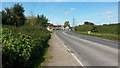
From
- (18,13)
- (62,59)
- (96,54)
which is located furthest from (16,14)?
(62,59)

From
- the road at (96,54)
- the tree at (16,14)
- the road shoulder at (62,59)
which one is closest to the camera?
the road shoulder at (62,59)

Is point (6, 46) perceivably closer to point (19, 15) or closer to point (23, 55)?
point (23, 55)

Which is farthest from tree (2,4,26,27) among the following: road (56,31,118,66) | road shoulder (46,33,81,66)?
road shoulder (46,33,81,66)

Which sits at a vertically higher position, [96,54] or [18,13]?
[18,13]

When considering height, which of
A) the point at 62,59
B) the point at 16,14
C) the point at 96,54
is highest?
the point at 16,14

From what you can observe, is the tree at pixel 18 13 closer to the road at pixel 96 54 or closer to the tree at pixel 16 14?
the tree at pixel 16 14

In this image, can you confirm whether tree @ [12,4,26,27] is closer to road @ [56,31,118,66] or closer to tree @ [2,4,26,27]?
tree @ [2,4,26,27]

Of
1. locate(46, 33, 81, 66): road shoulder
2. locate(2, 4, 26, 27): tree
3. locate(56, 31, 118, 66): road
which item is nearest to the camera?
locate(46, 33, 81, 66): road shoulder

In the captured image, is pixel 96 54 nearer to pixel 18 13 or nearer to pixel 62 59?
pixel 62 59

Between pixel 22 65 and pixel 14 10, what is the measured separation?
58.9 m

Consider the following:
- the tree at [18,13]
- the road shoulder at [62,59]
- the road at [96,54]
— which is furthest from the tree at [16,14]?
the road shoulder at [62,59]

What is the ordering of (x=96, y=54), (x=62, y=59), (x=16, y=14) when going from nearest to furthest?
1. (x=62, y=59)
2. (x=96, y=54)
3. (x=16, y=14)

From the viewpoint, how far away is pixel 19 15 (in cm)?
6988

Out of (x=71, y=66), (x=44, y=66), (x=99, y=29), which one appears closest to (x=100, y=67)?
(x=71, y=66)
